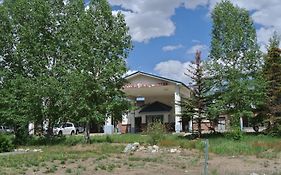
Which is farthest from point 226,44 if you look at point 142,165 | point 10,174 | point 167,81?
point 10,174

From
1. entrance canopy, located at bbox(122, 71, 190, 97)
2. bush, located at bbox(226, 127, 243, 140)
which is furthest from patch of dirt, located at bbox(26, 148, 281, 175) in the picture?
entrance canopy, located at bbox(122, 71, 190, 97)

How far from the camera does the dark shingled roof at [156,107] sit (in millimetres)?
50000

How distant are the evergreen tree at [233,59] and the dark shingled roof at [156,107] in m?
16.8

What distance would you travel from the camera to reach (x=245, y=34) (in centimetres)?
3366

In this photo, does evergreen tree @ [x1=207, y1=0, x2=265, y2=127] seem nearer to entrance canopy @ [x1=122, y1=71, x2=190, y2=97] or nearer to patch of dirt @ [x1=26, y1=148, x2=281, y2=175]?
entrance canopy @ [x1=122, y1=71, x2=190, y2=97]

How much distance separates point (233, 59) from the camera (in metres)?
33.7

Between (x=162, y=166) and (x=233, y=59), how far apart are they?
2073 centimetres

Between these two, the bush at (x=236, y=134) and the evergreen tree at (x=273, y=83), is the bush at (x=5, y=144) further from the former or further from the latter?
the evergreen tree at (x=273, y=83)

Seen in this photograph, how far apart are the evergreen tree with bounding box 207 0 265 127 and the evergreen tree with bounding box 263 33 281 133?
789 millimetres

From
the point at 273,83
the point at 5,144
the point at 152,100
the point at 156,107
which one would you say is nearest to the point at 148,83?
the point at 156,107

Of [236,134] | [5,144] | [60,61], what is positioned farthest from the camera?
[60,61]

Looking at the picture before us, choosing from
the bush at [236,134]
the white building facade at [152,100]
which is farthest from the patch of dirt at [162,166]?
the white building facade at [152,100]

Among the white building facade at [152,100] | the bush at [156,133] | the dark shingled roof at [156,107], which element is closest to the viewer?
the bush at [156,133]

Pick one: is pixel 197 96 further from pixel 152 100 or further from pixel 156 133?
pixel 152 100
